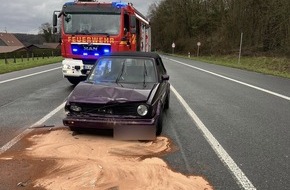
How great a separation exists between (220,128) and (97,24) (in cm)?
785

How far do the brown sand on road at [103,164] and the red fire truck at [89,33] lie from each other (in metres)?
7.41

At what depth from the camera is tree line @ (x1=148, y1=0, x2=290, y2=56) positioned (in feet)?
135

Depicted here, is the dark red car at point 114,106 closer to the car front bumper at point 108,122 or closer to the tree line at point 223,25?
the car front bumper at point 108,122

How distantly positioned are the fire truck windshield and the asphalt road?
230cm

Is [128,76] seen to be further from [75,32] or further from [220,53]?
[220,53]

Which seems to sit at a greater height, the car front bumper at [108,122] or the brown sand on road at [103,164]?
the car front bumper at [108,122]

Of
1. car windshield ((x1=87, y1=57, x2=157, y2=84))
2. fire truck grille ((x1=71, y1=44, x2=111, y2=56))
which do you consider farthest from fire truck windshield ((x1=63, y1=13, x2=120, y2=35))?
car windshield ((x1=87, y1=57, x2=157, y2=84))

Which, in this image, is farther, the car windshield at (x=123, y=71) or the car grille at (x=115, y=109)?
the car windshield at (x=123, y=71)

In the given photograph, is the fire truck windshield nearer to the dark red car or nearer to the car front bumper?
the dark red car

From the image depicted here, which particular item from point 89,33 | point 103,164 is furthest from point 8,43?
point 103,164

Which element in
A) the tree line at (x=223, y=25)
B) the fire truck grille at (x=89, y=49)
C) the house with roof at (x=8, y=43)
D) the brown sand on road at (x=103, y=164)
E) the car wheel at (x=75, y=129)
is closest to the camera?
the brown sand on road at (x=103, y=164)

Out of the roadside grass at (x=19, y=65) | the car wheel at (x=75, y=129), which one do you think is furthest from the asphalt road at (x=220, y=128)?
the roadside grass at (x=19, y=65)

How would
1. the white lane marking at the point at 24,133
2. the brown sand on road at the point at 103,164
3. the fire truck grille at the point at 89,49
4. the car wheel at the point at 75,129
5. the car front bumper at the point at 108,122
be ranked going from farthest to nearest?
the fire truck grille at the point at 89,49 → the car wheel at the point at 75,129 → the car front bumper at the point at 108,122 → the white lane marking at the point at 24,133 → the brown sand on road at the point at 103,164

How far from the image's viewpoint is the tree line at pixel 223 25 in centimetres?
4128
